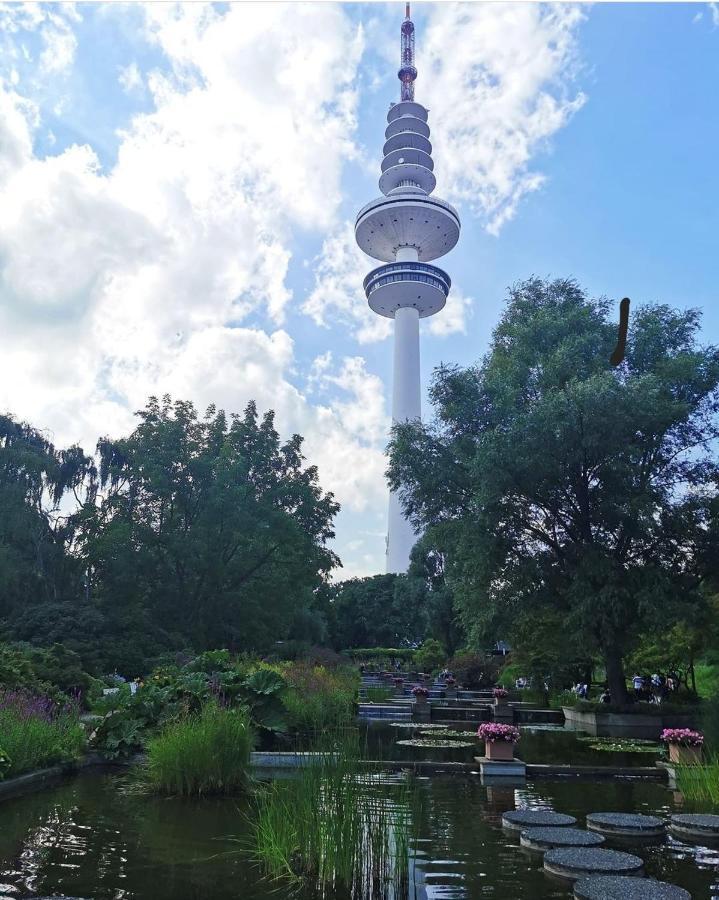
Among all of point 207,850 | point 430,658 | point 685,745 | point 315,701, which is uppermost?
point 430,658

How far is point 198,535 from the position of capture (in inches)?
1228

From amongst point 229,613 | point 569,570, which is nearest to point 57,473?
point 229,613

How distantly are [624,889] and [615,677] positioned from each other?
51.5ft

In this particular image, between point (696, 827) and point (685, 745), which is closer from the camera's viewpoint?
point (696, 827)

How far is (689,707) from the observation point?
60.1 feet

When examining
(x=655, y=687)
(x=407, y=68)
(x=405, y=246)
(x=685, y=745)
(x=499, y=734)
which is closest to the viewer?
(x=499, y=734)

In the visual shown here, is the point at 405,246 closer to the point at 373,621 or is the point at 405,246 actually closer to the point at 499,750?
the point at 373,621

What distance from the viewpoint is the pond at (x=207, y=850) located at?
4914mm

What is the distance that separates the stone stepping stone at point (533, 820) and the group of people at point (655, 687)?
16.0 m

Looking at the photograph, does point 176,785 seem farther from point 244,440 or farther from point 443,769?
point 244,440

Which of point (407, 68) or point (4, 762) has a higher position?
point (407, 68)

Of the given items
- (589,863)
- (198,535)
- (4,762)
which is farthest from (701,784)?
(198,535)

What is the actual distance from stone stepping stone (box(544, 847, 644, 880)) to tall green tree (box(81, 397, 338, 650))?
2401 cm

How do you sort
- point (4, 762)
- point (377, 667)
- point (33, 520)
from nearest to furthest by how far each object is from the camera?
point (4, 762), point (33, 520), point (377, 667)
